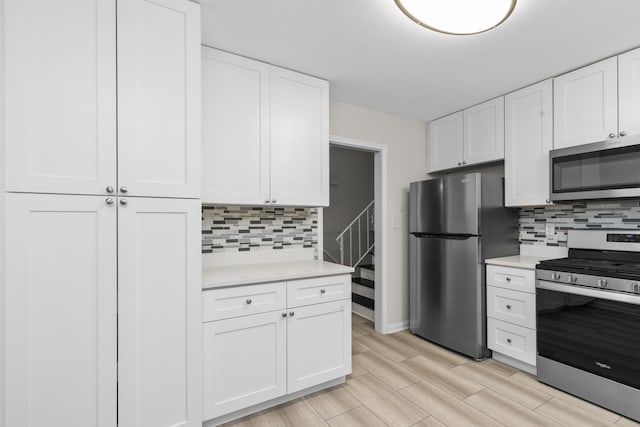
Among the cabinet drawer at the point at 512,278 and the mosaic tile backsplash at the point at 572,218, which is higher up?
the mosaic tile backsplash at the point at 572,218

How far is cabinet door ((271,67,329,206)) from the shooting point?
2.22 m

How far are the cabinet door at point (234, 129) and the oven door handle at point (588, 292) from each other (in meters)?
2.14

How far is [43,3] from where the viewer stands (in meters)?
1.31

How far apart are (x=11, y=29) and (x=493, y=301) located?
3450 millimetres

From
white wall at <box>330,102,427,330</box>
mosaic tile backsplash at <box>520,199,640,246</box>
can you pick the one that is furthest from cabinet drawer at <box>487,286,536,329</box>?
white wall at <box>330,102,427,330</box>

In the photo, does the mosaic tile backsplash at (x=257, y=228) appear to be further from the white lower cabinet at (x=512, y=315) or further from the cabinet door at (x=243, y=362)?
the white lower cabinet at (x=512, y=315)

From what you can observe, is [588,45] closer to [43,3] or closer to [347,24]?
[347,24]

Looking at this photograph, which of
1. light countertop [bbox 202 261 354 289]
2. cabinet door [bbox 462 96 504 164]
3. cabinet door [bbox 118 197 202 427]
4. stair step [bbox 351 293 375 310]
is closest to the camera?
cabinet door [bbox 118 197 202 427]

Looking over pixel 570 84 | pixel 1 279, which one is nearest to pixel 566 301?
pixel 570 84

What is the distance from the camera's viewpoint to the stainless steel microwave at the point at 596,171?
79.3 inches

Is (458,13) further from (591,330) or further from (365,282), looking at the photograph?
(365,282)

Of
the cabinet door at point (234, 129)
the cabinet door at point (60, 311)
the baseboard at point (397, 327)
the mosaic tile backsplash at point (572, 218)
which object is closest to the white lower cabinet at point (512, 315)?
the mosaic tile backsplash at point (572, 218)

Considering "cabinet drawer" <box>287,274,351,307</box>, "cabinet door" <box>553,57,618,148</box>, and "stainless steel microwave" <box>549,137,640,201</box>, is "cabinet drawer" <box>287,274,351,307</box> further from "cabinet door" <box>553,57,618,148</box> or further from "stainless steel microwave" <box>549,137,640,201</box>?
"cabinet door" <box>553,57,618,148</box>

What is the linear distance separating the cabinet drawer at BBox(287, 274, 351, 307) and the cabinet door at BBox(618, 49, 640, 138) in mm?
2178
